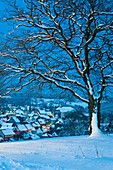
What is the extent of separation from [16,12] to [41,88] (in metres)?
4.03

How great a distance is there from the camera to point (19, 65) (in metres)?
Answer: 9.40

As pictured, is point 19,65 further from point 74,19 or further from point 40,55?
point 74,19

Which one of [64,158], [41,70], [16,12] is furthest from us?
[41,70]

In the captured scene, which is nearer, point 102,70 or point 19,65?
point 19,65

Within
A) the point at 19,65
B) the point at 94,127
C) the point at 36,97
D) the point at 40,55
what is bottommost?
the point at 94,127

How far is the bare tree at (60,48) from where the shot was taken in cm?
902

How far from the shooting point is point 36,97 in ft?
37.0

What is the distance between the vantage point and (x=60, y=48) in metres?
10.3

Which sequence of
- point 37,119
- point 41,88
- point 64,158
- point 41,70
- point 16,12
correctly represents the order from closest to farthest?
1. point 64,158
2. point 16,12
3. point 41,70
4. point 41,88
5. point 37,119

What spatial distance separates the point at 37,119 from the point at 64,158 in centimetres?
6152

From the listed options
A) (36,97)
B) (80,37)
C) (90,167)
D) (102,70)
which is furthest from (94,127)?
(90,167)

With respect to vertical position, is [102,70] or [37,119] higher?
[102,70]

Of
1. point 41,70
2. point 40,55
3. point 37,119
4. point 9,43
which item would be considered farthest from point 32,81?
point 37,119

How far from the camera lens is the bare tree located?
29.6 ft
